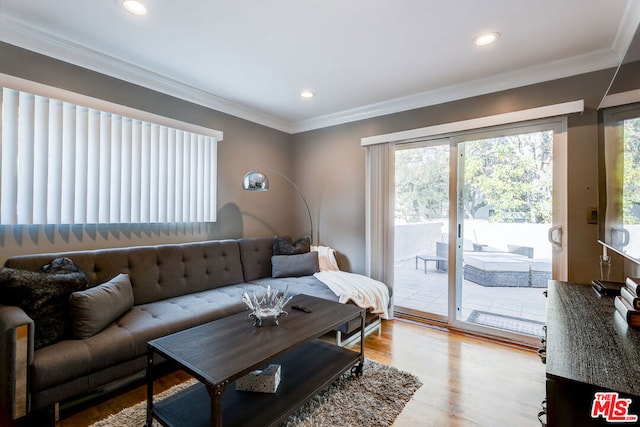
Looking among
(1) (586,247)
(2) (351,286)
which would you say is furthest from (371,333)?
(1) (586,247)

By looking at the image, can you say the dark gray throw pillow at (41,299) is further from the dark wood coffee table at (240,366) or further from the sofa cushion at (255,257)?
the sofa cushion at (255,257)

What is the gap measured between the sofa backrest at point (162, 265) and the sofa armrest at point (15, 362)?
0.72m

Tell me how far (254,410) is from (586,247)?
279 cm

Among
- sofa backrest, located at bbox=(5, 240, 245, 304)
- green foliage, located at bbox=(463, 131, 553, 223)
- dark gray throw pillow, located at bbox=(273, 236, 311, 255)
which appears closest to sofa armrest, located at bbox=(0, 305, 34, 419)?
sofa backrest, located at bbox=(5, 240, 245, 304)

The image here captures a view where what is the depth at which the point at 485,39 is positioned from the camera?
214 centimetres

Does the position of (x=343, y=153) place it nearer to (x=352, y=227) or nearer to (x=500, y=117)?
(x=352, y=227)

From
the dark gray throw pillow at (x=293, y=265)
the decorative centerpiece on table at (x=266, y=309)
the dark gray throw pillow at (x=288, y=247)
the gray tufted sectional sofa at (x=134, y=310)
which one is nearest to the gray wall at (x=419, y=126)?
the dark gray throw pillow at (x=288, y=247)

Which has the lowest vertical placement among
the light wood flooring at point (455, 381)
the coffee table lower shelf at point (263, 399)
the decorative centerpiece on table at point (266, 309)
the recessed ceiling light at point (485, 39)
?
the light wood flooring at point (455, 381)

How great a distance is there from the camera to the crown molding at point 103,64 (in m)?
2.05

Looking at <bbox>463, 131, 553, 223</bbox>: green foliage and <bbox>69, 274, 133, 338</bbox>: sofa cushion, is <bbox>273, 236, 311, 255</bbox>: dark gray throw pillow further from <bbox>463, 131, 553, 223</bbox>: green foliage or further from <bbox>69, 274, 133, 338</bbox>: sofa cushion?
<bbox>463, 131, 553, 223</bbox>: green foliage

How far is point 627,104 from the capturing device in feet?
5.18

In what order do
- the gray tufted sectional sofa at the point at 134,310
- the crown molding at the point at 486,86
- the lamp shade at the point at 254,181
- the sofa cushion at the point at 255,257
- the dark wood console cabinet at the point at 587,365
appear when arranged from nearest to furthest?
the dark wood console cabinet at the point at 587,365 → the gray tufted sectional sofa at the point at 134,310 → the crown molding at the point at 486,86 → the lamp shade at the point at 254,181 → the sofa cushion at the point at 255,257

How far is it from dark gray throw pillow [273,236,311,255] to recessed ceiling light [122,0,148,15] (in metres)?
2.46

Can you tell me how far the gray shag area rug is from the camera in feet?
5.45
